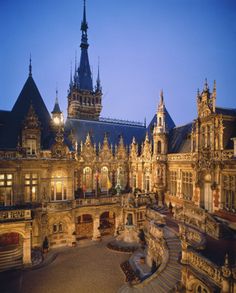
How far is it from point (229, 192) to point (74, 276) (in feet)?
53.7

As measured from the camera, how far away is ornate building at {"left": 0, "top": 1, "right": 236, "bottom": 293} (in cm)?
1824

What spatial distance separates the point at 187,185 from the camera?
24.4 m

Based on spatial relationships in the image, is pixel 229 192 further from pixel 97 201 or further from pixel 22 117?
pixel 22 117

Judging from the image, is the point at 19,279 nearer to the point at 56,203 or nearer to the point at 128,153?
the point at 56,203

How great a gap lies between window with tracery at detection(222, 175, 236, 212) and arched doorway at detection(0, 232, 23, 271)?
21.3 meters

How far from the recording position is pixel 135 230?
2427 centimetres

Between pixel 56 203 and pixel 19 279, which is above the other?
pixel 56 203

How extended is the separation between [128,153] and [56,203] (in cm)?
1430

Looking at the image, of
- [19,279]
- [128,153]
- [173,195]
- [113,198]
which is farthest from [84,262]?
[128,153]

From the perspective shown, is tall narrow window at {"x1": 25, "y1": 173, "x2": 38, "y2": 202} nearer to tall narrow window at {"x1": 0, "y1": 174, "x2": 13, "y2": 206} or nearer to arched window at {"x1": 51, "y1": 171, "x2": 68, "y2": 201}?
tall narrow window at {"x1": 0, "y1": 174, "x2": 13, "y2": 206}

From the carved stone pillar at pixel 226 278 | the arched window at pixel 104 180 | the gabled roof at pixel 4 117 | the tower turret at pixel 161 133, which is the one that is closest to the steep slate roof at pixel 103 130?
the arched window at pixel 104 180

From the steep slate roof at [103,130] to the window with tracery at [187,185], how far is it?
12.7m

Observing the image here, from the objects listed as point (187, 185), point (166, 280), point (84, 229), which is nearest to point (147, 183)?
point (187, 185)

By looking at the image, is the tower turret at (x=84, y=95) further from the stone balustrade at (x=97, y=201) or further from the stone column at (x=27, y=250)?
the stone column at (x=27, y=250)
